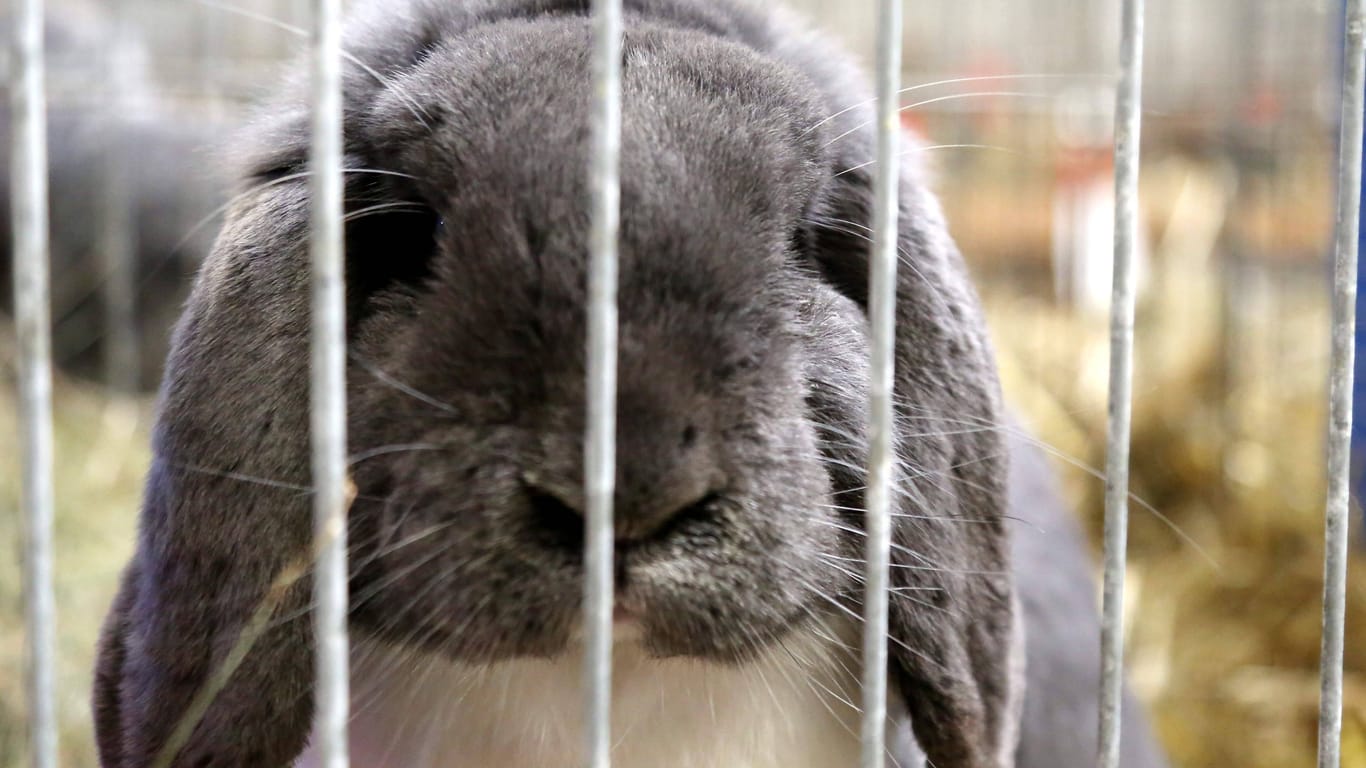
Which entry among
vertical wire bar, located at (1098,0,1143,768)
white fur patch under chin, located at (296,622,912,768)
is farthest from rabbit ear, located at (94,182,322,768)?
vertical wire bar, located at (1098,0,1143,768)

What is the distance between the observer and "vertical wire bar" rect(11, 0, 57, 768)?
102 cm

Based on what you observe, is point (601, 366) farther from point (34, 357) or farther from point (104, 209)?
point (104, 209)

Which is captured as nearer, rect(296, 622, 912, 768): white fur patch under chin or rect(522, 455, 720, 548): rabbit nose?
rect(522, 455, 720, 548): rabbit nose

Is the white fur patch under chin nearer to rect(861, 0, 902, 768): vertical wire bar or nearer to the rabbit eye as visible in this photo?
rect(861, 0, 902, 768): vertical wire bar

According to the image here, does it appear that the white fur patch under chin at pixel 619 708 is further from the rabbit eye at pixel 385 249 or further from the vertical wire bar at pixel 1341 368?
the vertical wire bar at pixel 1341 368

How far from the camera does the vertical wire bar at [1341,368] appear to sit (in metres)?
1.35

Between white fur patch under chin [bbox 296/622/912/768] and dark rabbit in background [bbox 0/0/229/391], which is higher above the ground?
dark rabbit in background [bbox 0/0/229/391]

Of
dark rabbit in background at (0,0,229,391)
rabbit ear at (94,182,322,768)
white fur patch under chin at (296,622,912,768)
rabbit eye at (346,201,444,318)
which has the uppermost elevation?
dark rabbit in background at (0,0,229,391)

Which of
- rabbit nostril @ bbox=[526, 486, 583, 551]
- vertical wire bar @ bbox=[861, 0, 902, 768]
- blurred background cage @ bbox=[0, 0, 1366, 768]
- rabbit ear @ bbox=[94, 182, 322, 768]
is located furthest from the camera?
blurred background cage @ bbox=[0, 0, 1366, 768]

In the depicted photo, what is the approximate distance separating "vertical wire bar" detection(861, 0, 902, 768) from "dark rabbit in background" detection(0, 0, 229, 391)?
4.27 metres

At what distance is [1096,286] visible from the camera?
5.70 metres

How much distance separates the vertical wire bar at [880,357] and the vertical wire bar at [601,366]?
0.24 meters

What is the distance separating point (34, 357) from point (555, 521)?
47 cm

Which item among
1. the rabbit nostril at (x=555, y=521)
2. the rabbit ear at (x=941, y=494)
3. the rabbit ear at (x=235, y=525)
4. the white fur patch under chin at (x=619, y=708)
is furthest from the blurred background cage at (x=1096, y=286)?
the rabbit nostril at (x=555, y=521)
